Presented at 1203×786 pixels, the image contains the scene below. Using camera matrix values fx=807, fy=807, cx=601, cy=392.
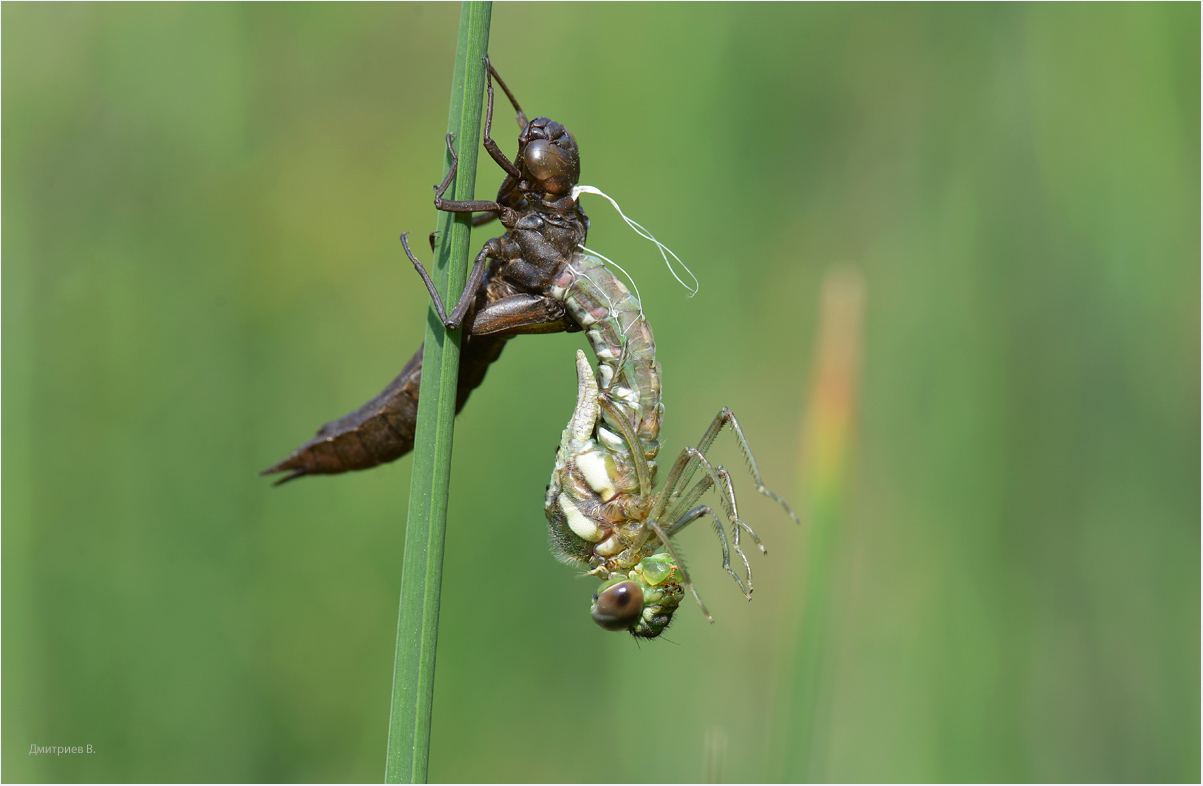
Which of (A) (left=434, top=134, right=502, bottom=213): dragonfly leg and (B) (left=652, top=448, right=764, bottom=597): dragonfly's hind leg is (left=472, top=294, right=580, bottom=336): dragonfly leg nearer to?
(A) (left=434, top=134, right=502, bottom=213): dragonfly leg

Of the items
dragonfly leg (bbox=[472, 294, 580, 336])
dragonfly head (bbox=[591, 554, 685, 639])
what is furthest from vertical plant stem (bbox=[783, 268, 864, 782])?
dragonfly leg (bbox=[472, 294, 580, 336])

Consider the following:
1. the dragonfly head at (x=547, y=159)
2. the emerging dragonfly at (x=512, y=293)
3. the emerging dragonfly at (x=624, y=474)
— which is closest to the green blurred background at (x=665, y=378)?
the emerging dragonfly at (x=512, y=293)

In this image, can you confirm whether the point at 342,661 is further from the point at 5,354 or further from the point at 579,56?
the point at 579,56

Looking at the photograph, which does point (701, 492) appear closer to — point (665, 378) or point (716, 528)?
point (716, 528)

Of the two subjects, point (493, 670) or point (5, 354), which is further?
point (493, 670)

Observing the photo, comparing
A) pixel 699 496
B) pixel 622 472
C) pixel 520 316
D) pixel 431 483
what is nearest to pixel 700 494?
pixel 699 496

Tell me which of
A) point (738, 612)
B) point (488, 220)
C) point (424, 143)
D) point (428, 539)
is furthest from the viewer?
point (424, 143)

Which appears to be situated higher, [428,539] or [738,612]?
[428,539]

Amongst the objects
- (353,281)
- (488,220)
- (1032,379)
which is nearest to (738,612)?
(1032,379)
